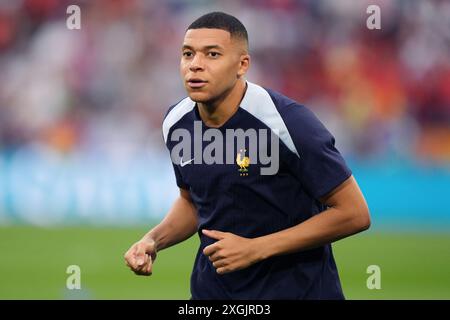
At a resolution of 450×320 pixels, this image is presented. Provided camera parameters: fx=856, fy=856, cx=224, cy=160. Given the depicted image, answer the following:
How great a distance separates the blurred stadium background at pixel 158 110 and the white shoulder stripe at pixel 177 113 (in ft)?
17.7

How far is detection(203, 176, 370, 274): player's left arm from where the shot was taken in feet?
11.8

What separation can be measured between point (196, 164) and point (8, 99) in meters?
8.18

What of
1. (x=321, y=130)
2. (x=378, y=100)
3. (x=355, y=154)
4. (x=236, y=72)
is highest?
(x=378, y=100)

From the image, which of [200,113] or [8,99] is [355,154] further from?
[200,113]

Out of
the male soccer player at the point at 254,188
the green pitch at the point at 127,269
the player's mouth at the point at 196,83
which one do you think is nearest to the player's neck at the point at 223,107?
the male soccer player at the point at 254,188

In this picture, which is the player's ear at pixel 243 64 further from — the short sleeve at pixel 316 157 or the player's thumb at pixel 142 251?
the player's thumb at pixel 142 251

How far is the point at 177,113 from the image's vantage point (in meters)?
4.20

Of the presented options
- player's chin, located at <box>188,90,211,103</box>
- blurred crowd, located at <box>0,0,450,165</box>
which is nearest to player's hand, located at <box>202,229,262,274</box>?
player's chin, located at <box>188,90,211,103</box>

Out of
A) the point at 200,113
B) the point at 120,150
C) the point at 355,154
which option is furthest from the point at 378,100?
the point at 200,113

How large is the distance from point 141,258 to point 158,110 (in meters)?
7.92

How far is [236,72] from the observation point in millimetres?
3957

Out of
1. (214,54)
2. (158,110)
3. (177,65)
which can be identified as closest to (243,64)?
(214,54)

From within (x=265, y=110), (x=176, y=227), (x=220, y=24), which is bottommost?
(x=176, y=227)

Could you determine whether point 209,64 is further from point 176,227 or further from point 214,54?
point 176,227
